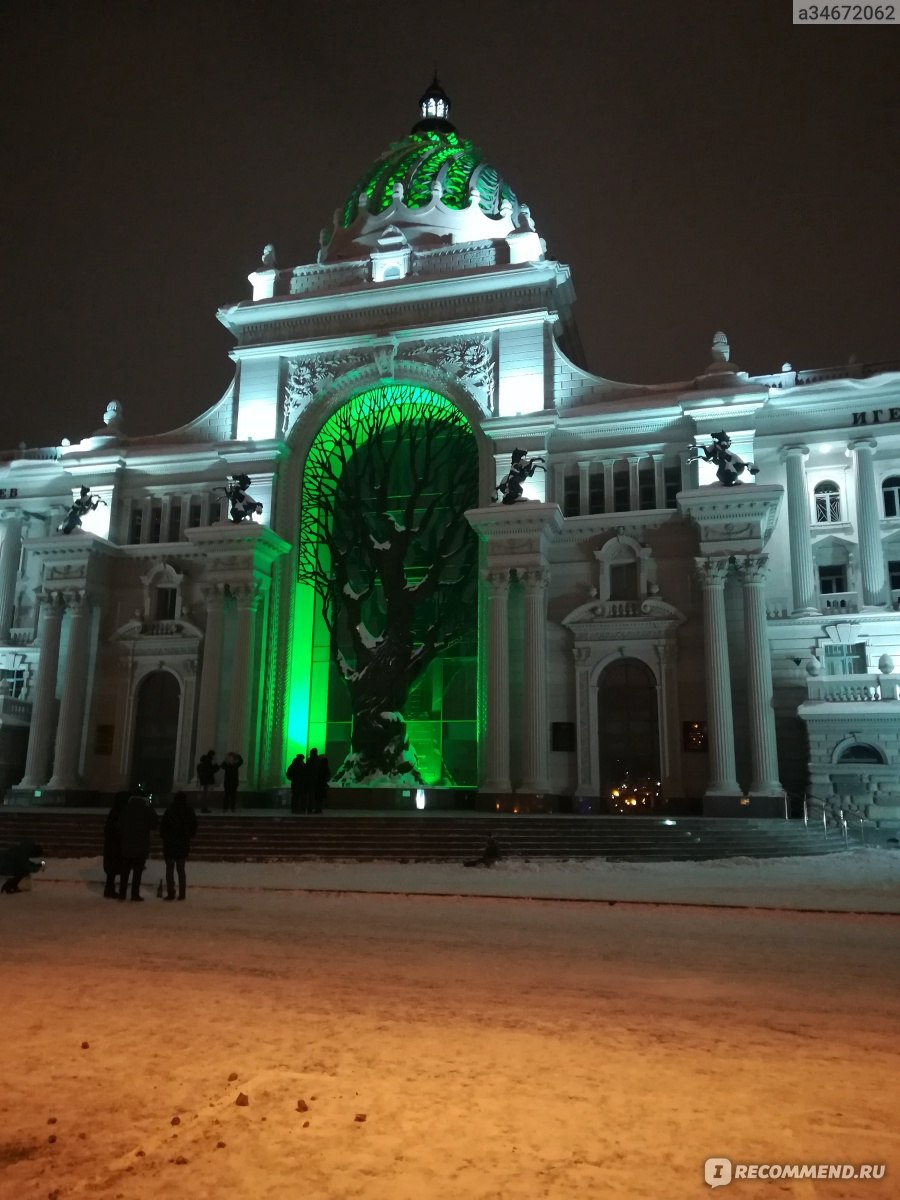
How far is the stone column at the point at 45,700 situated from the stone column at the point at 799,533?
26514 millimetres

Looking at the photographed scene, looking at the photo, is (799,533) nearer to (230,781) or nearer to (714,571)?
(714,571)

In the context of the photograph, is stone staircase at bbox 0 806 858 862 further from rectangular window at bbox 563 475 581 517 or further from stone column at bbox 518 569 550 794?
rectangular window at bbox 563 475 581 517

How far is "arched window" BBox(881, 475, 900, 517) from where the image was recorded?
105 ft

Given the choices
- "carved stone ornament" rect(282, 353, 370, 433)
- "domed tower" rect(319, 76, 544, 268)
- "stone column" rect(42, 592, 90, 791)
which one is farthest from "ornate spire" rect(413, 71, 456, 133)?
"stone column" rect(42, 592, 90, 791)

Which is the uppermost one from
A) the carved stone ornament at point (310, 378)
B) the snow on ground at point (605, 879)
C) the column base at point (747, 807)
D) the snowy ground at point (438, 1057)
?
the carved stone ornament at point (310, 378)

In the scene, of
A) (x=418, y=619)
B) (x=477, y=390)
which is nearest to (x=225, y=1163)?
(x=418, y=619)

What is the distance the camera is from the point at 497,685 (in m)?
30.6

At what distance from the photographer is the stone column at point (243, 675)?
107 ft

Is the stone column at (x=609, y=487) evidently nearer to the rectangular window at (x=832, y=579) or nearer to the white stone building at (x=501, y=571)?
the white stone building at (x=501, y=571)

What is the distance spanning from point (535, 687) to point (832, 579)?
10.9m

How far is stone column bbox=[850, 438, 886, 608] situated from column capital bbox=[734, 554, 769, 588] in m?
4.13

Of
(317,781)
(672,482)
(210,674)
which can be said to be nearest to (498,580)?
(672,482)

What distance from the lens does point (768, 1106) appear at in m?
4.86

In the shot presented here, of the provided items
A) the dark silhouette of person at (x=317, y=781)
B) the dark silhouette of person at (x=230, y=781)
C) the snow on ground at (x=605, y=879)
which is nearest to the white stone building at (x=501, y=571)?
the dark silhouette of person at (x=230, y=781)
